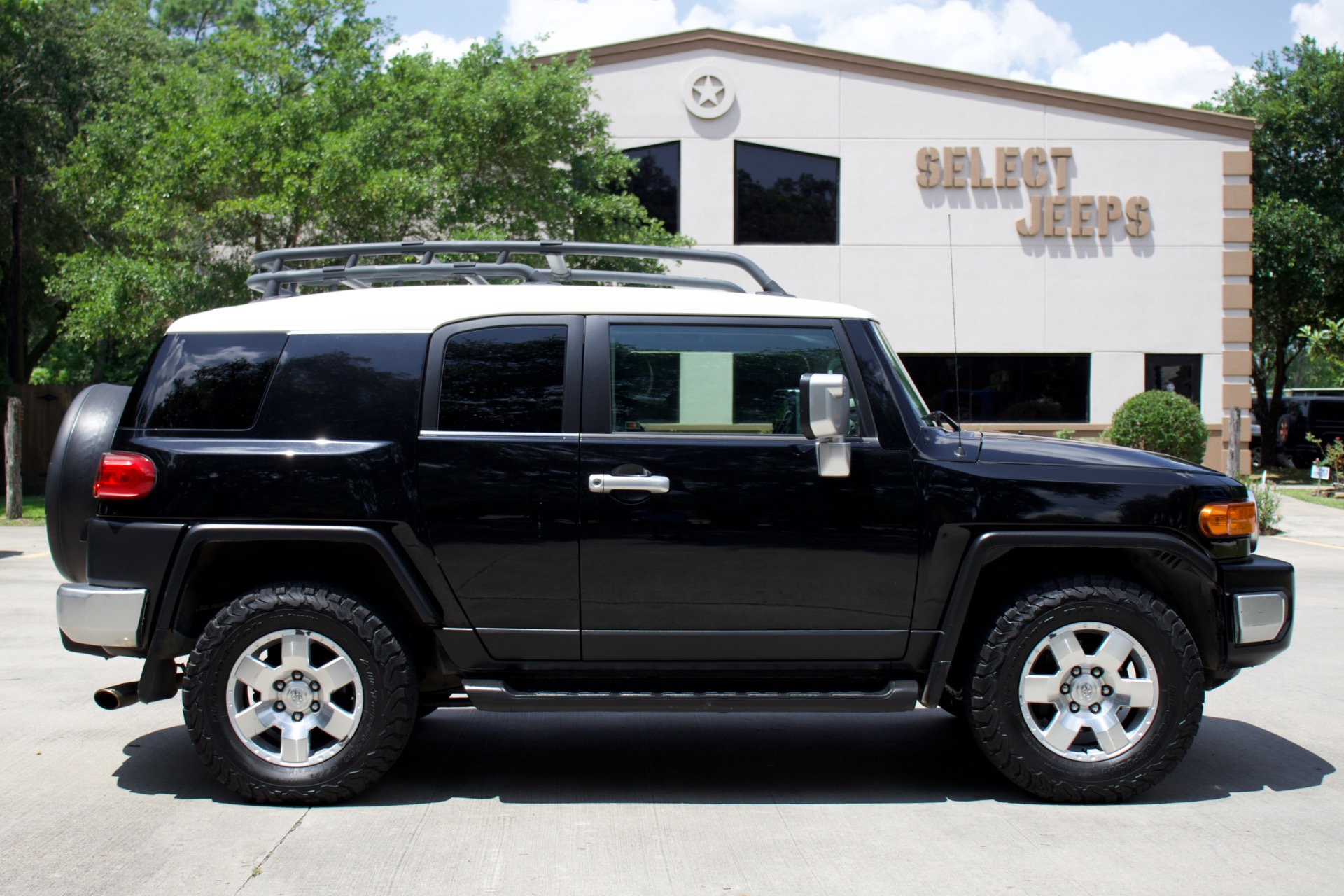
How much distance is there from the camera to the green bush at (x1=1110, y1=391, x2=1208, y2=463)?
58.7ft

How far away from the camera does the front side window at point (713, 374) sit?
4.50m

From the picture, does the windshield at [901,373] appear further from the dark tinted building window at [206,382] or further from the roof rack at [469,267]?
the dark tinted building window at [206,382]

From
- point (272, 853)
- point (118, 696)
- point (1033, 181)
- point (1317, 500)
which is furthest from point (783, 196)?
point (272, 853)

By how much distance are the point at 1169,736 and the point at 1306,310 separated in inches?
1140

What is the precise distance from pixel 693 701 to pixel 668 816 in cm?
46

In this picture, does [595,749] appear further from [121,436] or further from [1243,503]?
[1243,503]

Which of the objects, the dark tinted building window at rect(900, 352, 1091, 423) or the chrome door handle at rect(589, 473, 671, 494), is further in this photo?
the dark tinted building window at rect(900, 352, 1091, 423)

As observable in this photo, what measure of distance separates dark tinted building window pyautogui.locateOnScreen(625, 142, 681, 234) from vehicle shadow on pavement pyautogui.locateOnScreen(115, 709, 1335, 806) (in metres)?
15.9

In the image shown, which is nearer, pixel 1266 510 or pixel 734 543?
pixel 734 543

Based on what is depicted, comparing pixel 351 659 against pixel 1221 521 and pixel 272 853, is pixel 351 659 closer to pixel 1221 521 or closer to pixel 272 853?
pixel 272 853

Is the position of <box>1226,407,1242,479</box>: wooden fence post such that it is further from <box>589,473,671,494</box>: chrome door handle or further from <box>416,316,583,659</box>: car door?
<box>416,316,583,659</box>: car door

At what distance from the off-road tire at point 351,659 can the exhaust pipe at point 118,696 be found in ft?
1.08

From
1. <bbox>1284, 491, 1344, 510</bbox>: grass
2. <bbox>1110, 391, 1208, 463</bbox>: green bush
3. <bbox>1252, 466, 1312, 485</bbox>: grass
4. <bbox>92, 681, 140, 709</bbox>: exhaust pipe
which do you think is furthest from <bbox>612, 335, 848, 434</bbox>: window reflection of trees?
<bbox>1252, 466, 1312, 485</bbox>: grass

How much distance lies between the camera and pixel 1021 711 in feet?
14.5
